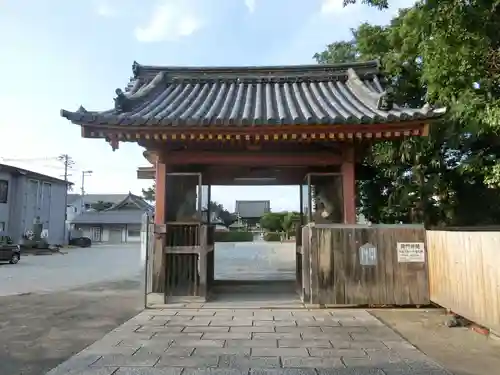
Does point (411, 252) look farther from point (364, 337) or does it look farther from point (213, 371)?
point (213, 371)

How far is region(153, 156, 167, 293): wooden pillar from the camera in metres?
7.83

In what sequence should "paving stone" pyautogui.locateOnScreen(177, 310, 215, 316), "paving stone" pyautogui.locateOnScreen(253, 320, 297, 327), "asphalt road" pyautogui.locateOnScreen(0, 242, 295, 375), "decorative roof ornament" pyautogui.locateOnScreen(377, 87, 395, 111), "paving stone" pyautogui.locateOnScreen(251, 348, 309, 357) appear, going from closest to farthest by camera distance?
"paving stone" pyautogui.locateOnScreen(251, 348, 309, 357)
"asphalt road" pyautogui.locateOnScreen(0, 242, 295, 375)
"paving stone" pyautogui.locateOnScreen(253, 320, 297, 327)
"paving stone" pyautogui.locateOnScreen(177, 310, 215, 316)
"decorative roof ornament" pyautogui.locateOnScreen(377, 87, 395, 111)

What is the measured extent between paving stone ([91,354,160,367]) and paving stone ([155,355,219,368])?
0.10 m

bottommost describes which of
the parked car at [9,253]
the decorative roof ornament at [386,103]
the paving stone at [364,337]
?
the paving stone at [364,337]

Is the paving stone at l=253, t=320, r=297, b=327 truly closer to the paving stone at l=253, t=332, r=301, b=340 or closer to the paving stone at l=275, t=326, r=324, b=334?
the paving stone at l=275, t=326, r=324, b=334

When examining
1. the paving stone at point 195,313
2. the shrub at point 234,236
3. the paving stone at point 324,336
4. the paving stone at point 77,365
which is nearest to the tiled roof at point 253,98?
the paving stone at point 195,313

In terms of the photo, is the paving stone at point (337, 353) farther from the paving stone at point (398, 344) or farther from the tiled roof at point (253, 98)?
the tiled roof at point (253, 98)

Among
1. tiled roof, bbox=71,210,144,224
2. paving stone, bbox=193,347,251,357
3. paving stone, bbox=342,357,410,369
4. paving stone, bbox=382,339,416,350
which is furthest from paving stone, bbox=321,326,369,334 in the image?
tiled roof, bbox=71,210,144,224

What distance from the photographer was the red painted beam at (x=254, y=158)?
26.6ft

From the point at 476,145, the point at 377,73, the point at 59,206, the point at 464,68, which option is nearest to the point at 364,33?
the point at 377,73

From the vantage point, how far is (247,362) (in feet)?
14.1

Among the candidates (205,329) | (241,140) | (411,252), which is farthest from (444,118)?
(205,329)

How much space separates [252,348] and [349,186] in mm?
4110

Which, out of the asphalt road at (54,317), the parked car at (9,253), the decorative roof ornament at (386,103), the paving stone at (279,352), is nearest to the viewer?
the paving stone at (279,352)
